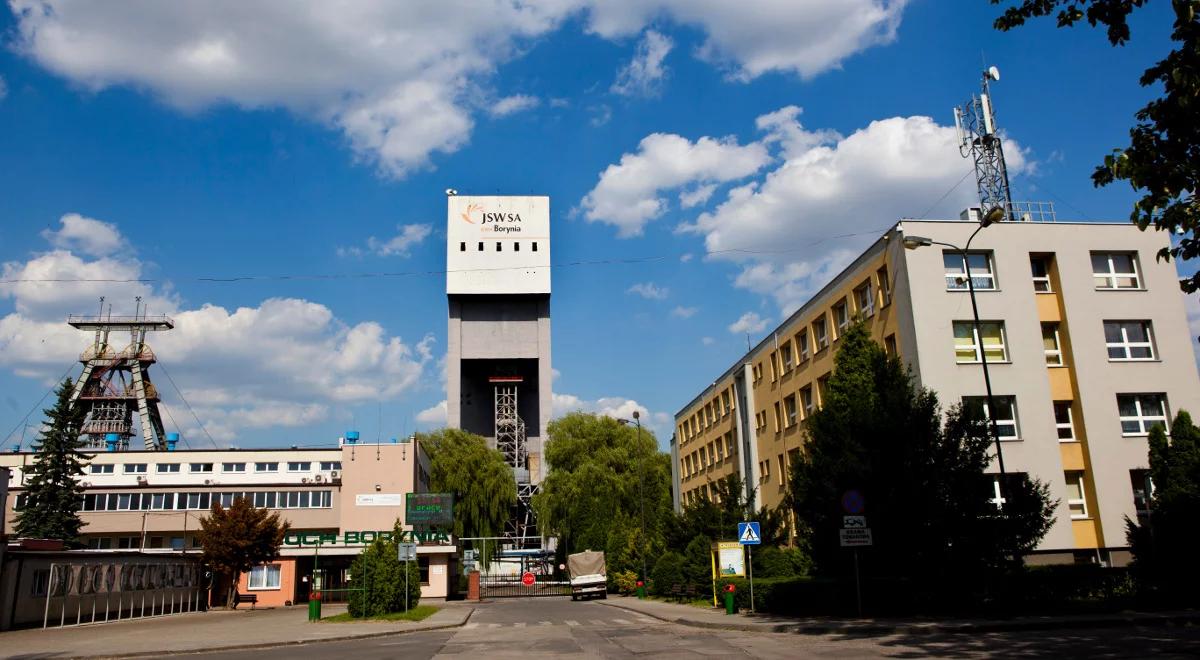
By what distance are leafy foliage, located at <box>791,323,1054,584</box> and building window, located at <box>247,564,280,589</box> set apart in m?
37.4

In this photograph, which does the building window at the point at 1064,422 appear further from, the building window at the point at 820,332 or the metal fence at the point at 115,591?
the metal fence at the point at 115,591

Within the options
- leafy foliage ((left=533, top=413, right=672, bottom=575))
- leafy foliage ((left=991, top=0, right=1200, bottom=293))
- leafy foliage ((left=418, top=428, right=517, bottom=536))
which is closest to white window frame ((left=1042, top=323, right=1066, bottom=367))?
leafy foliage ((left=991, top=0, right=1200, bottom=293))

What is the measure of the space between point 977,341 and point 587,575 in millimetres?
25910

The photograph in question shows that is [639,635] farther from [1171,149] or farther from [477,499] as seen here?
[477,499]

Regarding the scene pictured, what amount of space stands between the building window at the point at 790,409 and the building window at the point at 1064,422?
15031mm

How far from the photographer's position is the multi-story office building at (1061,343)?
31.6 meters

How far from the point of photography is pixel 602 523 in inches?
2482

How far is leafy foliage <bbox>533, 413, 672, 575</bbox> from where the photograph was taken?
2429 inches

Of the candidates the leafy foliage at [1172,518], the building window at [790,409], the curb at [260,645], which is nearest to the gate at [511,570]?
the building window at [790,409]

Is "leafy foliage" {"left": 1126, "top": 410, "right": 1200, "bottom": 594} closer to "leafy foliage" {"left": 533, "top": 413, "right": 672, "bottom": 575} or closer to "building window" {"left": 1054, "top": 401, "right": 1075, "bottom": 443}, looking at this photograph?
"building window" {"left": 1054, "top": 401, "right": 1075, "bottom": 443}

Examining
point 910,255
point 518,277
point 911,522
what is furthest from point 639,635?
point 518,277

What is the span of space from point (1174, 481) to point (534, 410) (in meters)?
74.9

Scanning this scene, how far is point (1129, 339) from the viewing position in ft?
110

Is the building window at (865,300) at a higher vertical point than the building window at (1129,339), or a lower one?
higher
